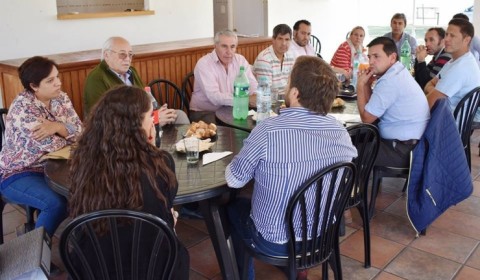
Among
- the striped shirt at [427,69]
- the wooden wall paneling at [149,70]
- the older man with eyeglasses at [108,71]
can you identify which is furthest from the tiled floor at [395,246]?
the wooden wall paneling at [149,70]

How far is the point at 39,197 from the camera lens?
7.20ft

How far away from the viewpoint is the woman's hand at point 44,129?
2.29 metres

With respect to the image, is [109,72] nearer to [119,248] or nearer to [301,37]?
[119,248]

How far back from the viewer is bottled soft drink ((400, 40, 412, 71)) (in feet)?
14.4

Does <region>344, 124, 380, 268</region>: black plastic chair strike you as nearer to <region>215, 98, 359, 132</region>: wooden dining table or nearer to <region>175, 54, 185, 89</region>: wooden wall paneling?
<region>215, 98, 359, 132</region>: wooden dining table

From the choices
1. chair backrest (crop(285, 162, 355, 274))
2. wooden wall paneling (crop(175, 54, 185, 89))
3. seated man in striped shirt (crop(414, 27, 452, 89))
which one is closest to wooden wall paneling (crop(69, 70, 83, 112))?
wooden wall paneling (crop(175, 54, 185, 89))

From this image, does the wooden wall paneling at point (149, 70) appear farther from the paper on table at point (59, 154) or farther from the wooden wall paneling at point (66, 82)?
the paper on table at point (59, 154)

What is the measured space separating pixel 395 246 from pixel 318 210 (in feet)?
3.61

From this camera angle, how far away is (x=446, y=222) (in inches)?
116

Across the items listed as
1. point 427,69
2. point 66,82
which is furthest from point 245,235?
point 427,69

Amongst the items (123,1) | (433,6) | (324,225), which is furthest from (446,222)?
(433,6)

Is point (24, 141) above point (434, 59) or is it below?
below

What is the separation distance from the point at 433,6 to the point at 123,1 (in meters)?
5.69

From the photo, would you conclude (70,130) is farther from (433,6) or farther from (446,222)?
(433,6)
